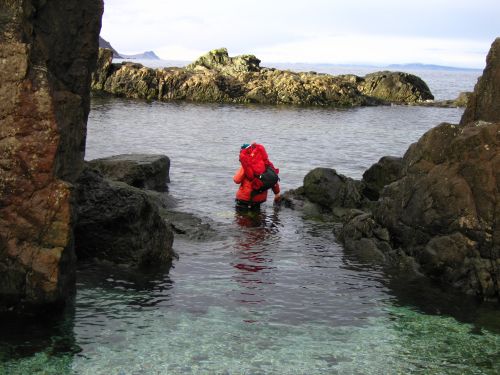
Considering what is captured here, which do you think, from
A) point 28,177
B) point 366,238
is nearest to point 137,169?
point 366,238

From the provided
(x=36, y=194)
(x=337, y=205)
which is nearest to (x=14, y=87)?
(x=36, y=194)

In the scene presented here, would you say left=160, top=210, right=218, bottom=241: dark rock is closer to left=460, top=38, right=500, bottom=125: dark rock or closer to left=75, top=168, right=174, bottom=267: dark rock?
left=75, top=168, right=174, bottom=267: dark rock

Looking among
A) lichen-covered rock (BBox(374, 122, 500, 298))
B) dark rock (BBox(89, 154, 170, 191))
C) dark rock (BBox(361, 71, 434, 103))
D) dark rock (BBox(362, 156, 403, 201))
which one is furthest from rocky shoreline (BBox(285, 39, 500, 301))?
dark rock (BBox(361, 71, 434, 103))

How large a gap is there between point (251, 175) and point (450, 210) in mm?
9313

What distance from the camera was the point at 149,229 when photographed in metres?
16.4

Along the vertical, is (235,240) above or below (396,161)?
below

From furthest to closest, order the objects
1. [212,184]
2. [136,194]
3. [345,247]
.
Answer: [212,184] < [345,247] < [136,194]

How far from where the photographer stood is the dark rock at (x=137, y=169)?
2584 cm

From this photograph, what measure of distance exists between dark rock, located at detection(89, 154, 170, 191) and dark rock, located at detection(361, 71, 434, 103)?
7384cm

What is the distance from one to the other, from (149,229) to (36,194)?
522 centimetres

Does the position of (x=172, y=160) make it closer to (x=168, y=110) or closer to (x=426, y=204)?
(x=426, y=204)

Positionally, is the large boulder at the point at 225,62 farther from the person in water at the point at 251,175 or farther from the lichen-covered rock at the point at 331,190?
the person in water at the point at 251,175

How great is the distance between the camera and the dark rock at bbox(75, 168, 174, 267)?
15734 mm

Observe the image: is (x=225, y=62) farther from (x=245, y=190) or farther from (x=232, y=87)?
(x=245, y=190)
